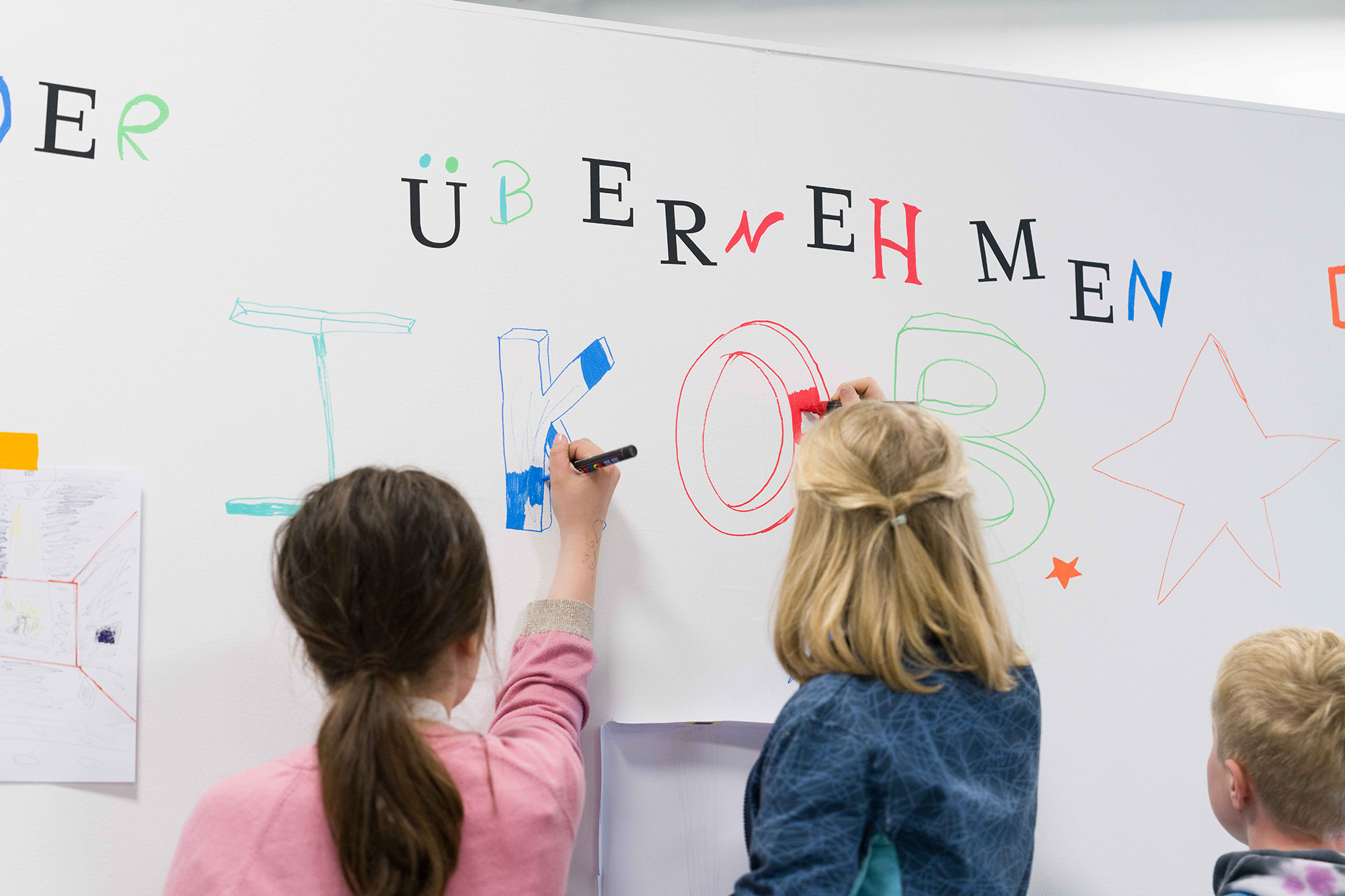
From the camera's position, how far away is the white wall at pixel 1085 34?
1.46 metres

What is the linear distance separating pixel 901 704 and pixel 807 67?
2.43 feet

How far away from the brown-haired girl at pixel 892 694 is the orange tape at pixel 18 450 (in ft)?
2.27

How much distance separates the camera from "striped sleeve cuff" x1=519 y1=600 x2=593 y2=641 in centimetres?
88

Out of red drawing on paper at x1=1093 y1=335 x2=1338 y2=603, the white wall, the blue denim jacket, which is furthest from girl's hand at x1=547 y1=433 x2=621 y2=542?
the white wall

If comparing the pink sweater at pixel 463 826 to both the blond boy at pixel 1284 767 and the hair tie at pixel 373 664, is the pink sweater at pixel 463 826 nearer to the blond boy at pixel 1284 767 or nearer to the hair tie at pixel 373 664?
the hair tie at pixel 373 664

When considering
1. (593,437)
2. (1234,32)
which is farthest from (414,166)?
(1234,32)

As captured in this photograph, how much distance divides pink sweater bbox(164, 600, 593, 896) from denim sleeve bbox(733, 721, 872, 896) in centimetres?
16

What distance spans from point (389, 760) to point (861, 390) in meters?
0.65

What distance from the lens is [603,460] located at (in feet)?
2.95

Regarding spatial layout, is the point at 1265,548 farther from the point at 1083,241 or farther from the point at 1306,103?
the point at 1306,103

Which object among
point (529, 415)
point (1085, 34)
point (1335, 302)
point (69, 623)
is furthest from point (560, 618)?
point (1085, 34)

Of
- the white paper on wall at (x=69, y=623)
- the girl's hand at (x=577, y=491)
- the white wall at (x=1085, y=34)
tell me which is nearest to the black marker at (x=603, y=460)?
the girl's hand at (x=577, y=491)

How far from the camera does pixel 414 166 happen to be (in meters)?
0.94

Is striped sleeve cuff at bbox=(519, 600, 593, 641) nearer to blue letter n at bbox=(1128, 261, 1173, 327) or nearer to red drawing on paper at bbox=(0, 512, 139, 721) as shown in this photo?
red drawing on paper at bbox=(0, 512, 139, 721)
